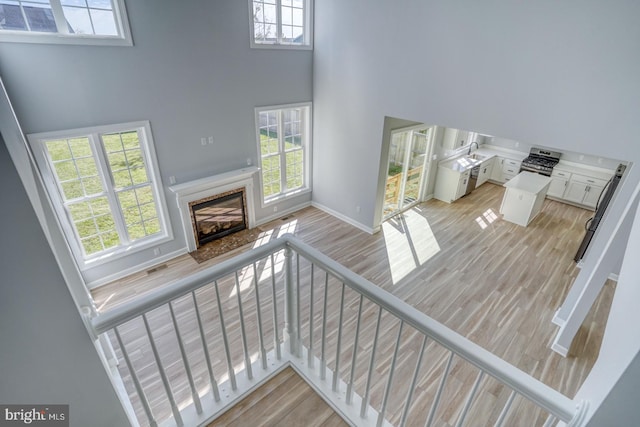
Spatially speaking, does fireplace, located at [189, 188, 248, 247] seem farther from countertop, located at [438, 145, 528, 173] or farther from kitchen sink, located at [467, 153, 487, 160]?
kitchen sink, located at [467, 153, 487, 160]

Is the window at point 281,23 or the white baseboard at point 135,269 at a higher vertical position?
the window at point 281,23

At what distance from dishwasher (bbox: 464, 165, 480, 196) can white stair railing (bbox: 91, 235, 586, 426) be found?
4961mm

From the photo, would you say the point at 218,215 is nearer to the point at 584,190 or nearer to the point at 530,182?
the point at 530,182

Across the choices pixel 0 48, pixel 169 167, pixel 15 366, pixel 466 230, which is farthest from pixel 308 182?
pixel 15 366

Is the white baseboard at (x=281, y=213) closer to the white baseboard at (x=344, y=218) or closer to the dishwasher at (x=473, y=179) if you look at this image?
the white baseboard at (x=344, y=218)

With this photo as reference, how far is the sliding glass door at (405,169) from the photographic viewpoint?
6.39 m

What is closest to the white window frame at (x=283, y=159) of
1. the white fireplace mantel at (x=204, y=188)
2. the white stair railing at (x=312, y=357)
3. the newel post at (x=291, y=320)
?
the white fireplace mantel at (x=204, y=188)

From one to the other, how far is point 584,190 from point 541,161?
3.70 ft

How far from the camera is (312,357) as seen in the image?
2.11 m

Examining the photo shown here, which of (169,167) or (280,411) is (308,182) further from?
(280,411)

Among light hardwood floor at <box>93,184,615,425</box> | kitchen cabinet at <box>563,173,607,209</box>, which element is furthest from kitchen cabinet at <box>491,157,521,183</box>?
light hardwood floor at <box>93,184,615,425</box>

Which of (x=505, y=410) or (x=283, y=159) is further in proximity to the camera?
(x=283, y=159)

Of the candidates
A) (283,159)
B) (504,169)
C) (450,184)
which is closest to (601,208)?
(450,184)

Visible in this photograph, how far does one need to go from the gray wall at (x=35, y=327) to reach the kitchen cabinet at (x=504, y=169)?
944 cm
